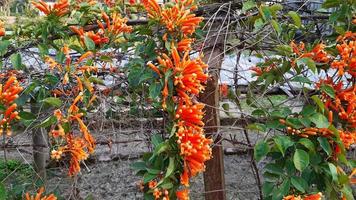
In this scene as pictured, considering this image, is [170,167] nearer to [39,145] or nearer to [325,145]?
[325,145]

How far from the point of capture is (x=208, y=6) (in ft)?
5.93

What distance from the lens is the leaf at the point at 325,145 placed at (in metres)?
1.41

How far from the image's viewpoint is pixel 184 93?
131 centimetres

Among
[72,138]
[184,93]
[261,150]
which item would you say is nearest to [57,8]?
[72,138]

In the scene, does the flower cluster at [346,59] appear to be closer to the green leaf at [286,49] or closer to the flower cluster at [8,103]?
the green leaf at [286,49]

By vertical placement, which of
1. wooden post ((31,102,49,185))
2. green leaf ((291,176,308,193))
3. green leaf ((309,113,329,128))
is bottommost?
wooden post ((31,102,49,185))

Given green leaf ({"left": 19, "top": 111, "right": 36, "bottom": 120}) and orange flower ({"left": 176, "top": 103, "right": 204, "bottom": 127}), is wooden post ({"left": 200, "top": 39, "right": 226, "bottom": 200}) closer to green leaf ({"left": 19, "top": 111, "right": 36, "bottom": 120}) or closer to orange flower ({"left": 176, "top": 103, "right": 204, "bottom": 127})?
orange flower ({"left": 176, "top": 103, "right": 204, "bottom": 127})

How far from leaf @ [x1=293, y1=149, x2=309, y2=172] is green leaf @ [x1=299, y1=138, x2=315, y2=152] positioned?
2 centimetres

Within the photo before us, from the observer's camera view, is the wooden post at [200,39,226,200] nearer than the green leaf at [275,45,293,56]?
No

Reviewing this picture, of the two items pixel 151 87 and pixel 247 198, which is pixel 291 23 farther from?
pixel 247 198

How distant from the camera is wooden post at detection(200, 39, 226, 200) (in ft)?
5.80

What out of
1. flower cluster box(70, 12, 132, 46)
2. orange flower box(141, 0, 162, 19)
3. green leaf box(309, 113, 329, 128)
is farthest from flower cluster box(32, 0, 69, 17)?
green leaf box(309, 113, 329, 128)

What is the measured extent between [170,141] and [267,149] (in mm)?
319

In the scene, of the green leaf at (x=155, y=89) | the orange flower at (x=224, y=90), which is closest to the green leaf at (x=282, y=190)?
the green leaf at (x=155, y=89)
